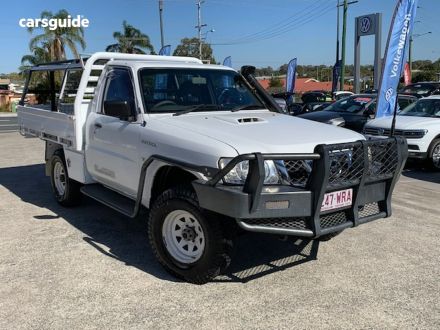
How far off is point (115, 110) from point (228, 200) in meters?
1.80

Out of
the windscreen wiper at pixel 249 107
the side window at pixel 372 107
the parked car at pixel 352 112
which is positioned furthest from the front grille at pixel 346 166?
the side window at pixel 372 107

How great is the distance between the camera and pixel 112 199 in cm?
523

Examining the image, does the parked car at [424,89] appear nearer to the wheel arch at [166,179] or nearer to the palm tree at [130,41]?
the wheel arch at [166,179]

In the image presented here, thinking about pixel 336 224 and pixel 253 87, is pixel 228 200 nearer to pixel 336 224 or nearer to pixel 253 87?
pixel 336 224

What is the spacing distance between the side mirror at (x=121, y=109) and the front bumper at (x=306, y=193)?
4.53ft

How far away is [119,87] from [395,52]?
27.7 ft

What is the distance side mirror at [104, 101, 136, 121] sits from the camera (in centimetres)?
462

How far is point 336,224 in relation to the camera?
3.90 metres

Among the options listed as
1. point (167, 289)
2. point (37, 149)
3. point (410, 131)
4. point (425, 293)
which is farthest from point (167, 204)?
point (37, 149)

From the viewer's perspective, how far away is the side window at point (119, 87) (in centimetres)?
505

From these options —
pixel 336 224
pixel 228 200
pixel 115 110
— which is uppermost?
pixel 115 110

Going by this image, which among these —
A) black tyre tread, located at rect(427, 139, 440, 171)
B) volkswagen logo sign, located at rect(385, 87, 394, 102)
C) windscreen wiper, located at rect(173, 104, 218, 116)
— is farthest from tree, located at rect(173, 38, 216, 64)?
windscreen wiper, located at rect(173, 104, 218, 116)

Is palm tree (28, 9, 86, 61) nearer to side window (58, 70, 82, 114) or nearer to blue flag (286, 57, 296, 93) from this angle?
blue flag (286, 57, 296, 93)

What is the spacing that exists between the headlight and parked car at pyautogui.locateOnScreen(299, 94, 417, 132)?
8593 millimetres
